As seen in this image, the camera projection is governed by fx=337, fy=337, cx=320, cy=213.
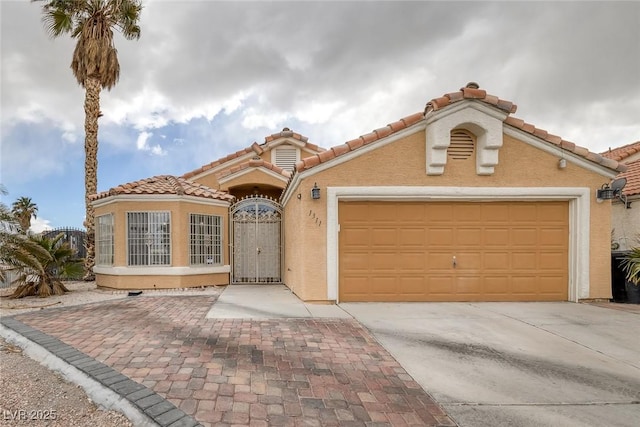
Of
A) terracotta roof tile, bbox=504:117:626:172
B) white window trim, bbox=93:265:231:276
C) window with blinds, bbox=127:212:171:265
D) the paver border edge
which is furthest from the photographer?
window with blinds, bbox=127:212:171:265

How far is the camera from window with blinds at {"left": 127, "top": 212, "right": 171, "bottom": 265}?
11602 mm

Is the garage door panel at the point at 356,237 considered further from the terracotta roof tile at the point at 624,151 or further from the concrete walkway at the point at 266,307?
the terracotta roof tile at the point at 624,151

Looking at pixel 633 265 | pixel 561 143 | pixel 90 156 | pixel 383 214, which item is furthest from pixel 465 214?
pixel 90 156

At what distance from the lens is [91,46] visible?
14047 millimetres

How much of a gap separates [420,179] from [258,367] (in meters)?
6.22

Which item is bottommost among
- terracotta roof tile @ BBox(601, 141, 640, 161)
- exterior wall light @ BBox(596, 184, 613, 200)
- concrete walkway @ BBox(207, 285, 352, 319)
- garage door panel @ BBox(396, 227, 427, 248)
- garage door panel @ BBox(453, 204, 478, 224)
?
concrete walkway @ BBox(207, 285, 352, 319)

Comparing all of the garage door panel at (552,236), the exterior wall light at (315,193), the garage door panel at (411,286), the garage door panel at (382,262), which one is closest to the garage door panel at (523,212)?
the garage door panel at (552,236)

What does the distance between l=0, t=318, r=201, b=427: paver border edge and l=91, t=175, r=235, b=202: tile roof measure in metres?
6.13

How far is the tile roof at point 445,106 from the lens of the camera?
8336 millimetres

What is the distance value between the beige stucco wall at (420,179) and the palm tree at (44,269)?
26.8ft

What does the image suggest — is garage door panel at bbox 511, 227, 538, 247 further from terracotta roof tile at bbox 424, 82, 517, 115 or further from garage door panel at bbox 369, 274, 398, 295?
garage door panel at bbox 369, 274, 398, 295

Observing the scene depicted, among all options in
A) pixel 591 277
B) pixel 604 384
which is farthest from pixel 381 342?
pixel 591 277

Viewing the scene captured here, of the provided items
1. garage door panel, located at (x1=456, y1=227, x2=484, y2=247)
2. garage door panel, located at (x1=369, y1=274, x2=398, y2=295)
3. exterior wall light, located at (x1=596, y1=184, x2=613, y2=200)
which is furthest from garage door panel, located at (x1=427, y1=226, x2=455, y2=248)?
exterior wall light, located at (x1=596, y1=184, x2=613, y2=200)

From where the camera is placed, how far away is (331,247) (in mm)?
8594
